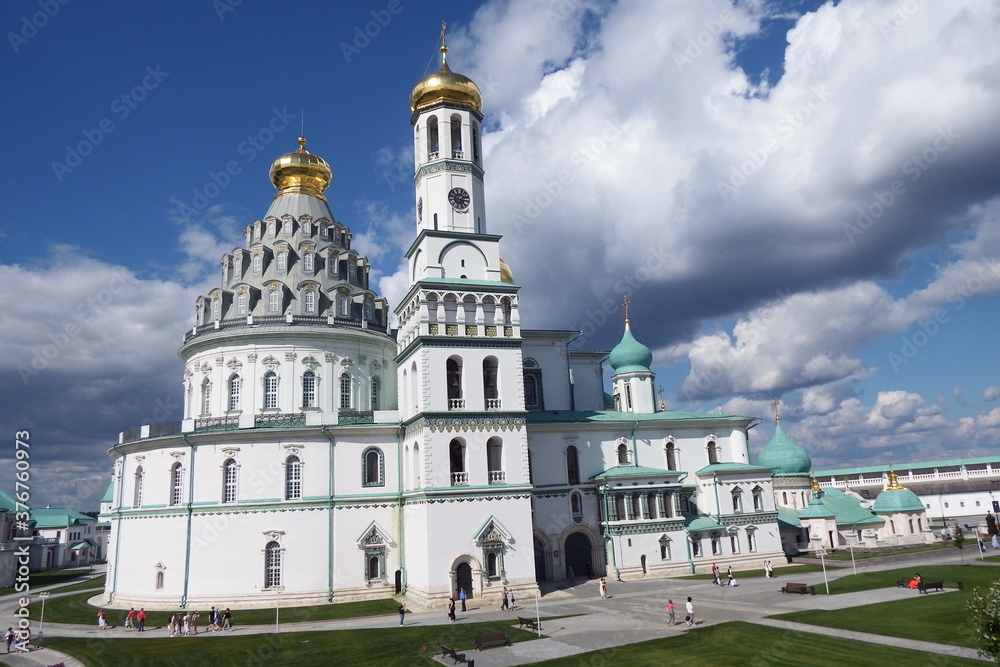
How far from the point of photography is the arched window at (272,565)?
3744 cm

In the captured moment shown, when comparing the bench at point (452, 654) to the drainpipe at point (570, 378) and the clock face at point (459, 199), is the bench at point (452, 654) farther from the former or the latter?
the drainpipe at point (570, 378)

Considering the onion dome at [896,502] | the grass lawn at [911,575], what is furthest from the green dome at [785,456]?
the grass lawn at [911,575]

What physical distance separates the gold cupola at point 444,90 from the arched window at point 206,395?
22.4 metres

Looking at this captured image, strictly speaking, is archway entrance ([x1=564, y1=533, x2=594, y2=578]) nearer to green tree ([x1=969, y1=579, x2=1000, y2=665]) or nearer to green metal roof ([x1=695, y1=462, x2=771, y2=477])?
green metal roof ([x1=695, y1=462, x2=771, y2=477])

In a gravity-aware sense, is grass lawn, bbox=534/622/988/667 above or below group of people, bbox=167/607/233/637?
below

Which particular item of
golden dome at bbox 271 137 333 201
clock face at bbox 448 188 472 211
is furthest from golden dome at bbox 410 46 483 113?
golden dome at bbox 271 137 333 201

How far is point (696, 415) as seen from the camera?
160 feet

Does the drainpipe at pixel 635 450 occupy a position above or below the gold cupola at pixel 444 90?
below

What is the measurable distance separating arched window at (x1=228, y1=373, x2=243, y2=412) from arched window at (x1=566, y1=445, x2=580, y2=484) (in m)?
21.5

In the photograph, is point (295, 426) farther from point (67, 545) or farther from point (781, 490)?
point (67, 545)

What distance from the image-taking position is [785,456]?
206ft

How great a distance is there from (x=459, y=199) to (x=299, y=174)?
18268 millimetres

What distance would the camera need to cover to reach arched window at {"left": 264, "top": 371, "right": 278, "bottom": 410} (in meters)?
42.9

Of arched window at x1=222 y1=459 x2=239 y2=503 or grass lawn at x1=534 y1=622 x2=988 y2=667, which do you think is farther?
arched window at x1=222 y1=459 x2=239 y2=503
